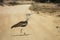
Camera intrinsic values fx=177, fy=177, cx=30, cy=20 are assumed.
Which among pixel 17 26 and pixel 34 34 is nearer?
pixel 34 34

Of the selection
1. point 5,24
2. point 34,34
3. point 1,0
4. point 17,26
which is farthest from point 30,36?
point 1,0

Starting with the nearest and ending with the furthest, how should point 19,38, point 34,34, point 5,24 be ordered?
point 19,38
point 34,34
point 5,24

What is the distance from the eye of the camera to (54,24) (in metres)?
2.05

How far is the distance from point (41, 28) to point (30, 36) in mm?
282

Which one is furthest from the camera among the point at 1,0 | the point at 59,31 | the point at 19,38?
the point at 1,0

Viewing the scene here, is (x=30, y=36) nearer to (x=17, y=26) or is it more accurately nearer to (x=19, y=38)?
(x=19, y=38)

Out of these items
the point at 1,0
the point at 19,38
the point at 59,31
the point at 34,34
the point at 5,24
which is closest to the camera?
the point at 19,38

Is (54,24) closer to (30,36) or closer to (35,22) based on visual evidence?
(35,22)

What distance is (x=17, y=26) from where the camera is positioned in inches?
74.3

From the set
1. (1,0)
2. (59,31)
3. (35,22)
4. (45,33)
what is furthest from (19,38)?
(1,0)

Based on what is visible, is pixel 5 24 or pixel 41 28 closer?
pixel 41 28

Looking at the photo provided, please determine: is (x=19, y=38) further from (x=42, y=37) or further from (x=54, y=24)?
(x=54, y=24)

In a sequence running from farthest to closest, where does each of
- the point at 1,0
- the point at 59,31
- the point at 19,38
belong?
the point at 1,0 < the point at 59,31 < the point at 19,38

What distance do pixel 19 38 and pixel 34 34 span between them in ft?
0.57
